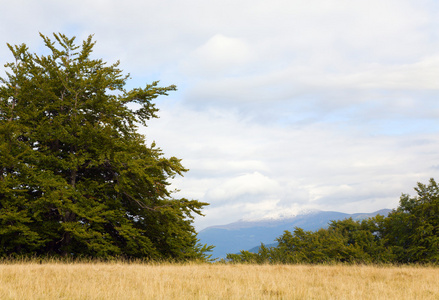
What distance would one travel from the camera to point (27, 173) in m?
18.2

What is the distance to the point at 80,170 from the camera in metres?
21.8

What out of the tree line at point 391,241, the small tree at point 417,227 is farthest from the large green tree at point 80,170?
the small tree at point 417,227

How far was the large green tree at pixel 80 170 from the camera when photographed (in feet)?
59.0

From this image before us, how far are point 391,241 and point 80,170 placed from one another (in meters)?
26.9

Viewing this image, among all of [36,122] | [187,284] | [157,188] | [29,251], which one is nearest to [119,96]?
[36,122]

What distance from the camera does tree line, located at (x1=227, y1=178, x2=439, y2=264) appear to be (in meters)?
27.4

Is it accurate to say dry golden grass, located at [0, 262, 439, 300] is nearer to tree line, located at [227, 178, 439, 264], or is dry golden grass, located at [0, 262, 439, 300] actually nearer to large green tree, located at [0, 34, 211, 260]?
large green tree, located at [0, 34, 211, 260]

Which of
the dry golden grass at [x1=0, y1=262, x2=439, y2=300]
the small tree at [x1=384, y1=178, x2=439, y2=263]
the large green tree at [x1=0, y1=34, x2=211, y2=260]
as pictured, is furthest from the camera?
the small tree at [x1=384, y1=178, x2=439, y2=263]

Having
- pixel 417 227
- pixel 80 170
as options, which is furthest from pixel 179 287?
pixel 417 227

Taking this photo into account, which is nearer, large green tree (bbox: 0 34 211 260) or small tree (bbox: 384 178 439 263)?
large green tree (bbox: 0 34 211 260)

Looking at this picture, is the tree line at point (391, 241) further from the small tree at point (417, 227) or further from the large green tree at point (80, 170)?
the large green tree at point (80, 170)

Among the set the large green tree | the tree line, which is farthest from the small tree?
the large green tree

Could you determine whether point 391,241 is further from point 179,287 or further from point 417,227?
point 179,287

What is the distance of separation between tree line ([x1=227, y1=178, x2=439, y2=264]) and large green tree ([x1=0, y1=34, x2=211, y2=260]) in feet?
24.4
